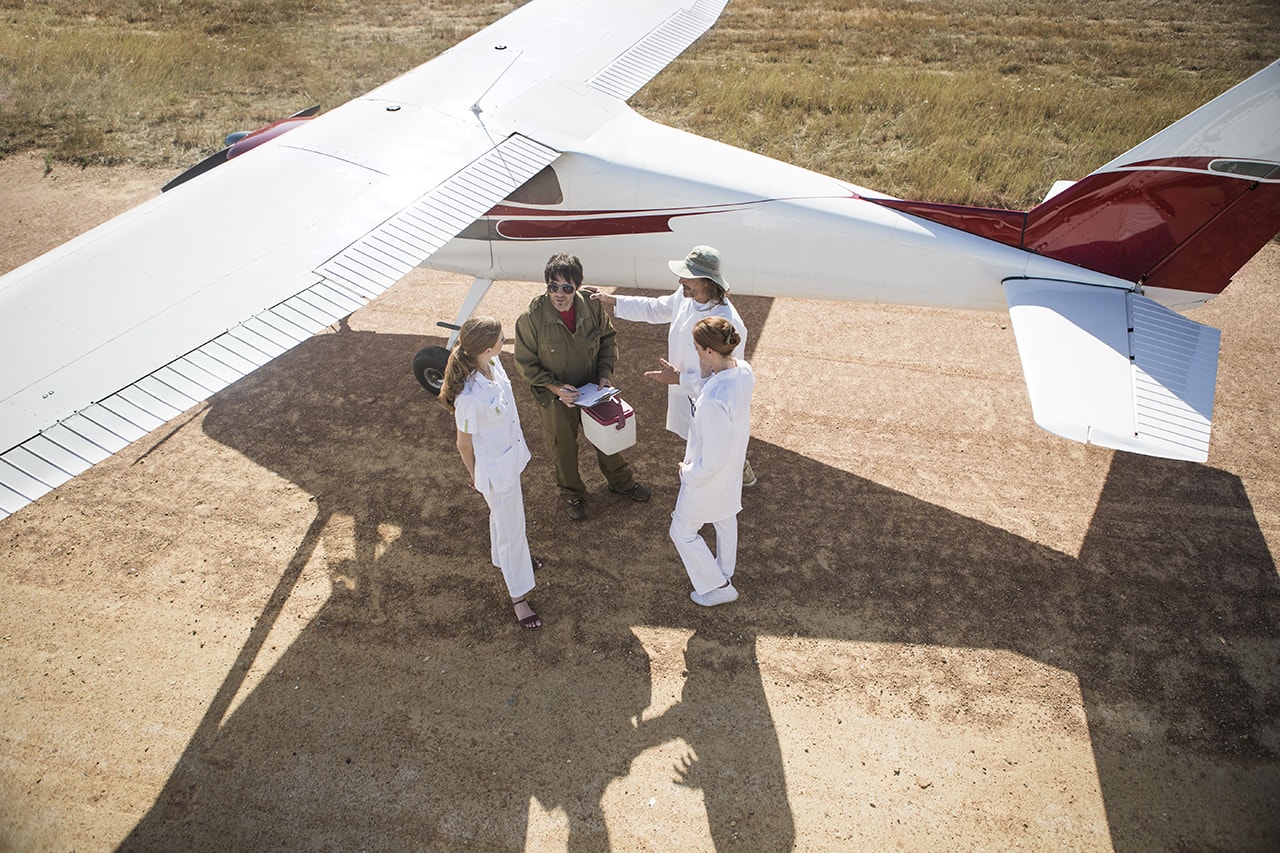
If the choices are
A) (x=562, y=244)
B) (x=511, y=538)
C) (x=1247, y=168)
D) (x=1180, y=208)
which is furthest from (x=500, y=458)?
(x=1247, y=168)

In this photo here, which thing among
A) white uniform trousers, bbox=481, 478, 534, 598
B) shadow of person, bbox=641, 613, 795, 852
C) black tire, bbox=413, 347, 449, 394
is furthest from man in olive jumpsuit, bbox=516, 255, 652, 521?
black tire, bbox=413, 347, 449, 394

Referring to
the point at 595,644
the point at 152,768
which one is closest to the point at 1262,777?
the point at 595,644

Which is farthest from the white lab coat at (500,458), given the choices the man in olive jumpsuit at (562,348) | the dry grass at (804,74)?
the dry grass at (804,74)

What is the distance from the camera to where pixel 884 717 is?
179 inches

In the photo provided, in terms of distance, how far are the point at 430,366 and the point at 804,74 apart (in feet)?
38.3

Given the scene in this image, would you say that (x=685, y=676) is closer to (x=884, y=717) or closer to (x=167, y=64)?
(x=884, y=717)

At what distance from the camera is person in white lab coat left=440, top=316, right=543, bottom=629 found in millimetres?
4199

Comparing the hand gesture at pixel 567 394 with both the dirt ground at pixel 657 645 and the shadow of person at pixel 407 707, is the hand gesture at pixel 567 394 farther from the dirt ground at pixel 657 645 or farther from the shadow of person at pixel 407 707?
the shadow of person at pixel 407 707

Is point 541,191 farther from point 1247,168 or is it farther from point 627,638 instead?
point 1247,168

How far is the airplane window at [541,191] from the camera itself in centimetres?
666

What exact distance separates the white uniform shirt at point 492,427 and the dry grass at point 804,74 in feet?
27.8

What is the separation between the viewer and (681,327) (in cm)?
528

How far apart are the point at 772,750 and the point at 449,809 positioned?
1.79 metres

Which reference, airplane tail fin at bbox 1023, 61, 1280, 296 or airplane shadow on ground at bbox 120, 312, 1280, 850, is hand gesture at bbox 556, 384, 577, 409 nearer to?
airplane shadow on ground at bbox 120, 312, 1280, 850
